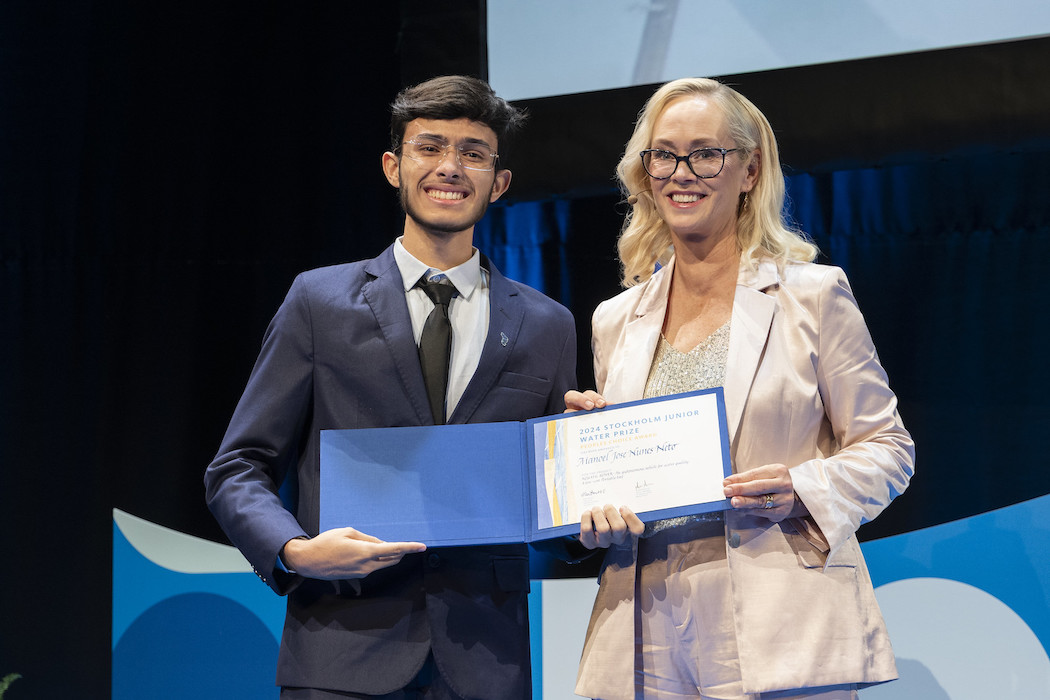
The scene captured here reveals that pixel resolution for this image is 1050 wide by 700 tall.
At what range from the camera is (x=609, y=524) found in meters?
1.84

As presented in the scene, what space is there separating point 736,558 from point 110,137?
2.88 m

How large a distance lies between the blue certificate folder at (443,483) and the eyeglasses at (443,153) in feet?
2.09

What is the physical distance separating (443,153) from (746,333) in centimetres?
79

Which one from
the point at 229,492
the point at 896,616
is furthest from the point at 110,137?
the point at 896,616

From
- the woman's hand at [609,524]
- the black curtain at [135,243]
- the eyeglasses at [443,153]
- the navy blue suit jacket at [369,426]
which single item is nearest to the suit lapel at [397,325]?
the navy blue suit jacket at [369,426]

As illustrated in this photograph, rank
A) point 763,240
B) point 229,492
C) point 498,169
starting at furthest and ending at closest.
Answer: point 498,169 → point 763,240 → point 229,492

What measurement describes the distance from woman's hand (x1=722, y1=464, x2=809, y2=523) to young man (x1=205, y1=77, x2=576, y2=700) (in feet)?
1.69

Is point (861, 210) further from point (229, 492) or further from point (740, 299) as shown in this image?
point (229, 492)

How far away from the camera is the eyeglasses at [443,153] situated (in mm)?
2260

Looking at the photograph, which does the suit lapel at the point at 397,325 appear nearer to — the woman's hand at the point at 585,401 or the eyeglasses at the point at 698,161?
the woman's hand at the point at 585,401

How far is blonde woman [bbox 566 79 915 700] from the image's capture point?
1.80m

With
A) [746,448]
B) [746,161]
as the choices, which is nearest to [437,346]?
[746,448]

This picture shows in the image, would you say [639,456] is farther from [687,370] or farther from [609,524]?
[687,370]

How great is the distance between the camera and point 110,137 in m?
3.69
